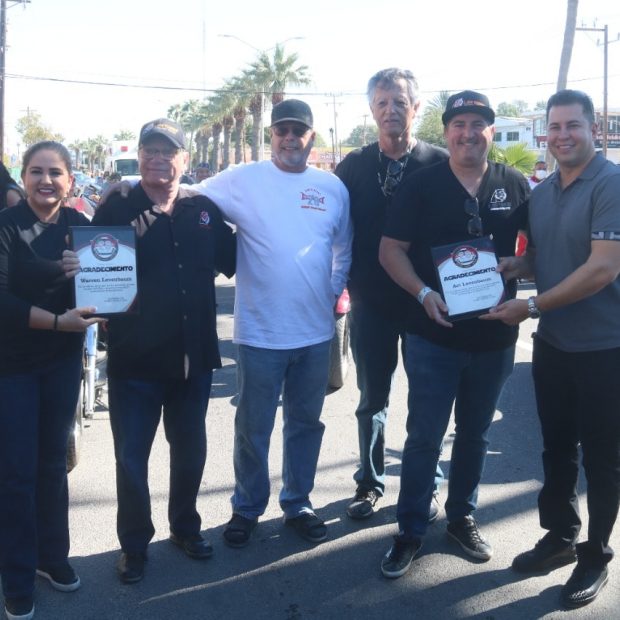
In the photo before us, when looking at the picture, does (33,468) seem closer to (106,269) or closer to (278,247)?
(106,269)

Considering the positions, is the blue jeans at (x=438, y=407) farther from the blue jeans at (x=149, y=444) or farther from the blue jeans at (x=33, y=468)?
the blue jeans at (x=33, y=468)

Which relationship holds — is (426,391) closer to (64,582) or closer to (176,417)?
(176,417)

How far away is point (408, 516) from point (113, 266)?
192cm

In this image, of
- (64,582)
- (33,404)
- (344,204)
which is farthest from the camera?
(344,204)

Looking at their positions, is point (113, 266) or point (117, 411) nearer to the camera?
point (113, 266)

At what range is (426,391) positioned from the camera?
3906 millimetres

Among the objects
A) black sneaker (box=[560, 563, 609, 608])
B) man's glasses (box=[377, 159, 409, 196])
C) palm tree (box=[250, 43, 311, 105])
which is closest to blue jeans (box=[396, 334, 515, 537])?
black sneaker (box=[560, 563, 609, 608])

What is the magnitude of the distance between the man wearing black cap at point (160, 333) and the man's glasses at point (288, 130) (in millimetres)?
519

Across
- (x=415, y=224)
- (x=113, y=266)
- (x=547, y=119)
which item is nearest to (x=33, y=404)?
(x=113, y=266)

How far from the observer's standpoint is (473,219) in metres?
3.77

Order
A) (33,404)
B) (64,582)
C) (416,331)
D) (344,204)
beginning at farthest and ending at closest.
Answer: (344,204)
(416,331)
(64,582)
(33,404)

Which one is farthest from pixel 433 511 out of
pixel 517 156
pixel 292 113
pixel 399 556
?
pixel 517 156

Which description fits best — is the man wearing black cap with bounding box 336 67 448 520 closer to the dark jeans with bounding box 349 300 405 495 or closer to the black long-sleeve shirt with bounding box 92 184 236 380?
the dark jeans with bounding box 349 300 405 495

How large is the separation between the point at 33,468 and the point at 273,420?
4.33 ft
